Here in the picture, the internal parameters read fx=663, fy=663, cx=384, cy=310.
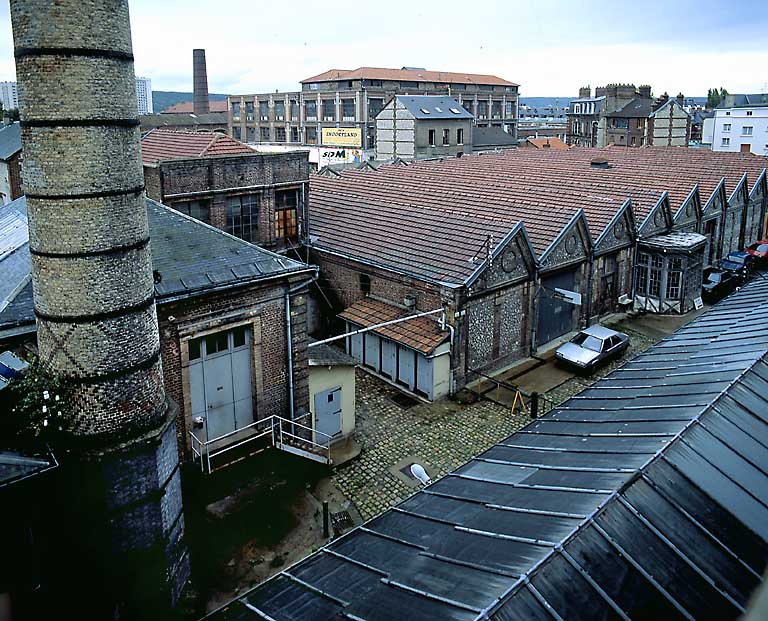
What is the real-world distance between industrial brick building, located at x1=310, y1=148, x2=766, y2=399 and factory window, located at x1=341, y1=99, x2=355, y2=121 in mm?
43314

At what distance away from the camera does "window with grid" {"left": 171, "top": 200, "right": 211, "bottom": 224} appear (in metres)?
24.0

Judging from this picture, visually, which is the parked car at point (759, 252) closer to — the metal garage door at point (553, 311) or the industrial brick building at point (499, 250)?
the industrial brick building at point (499, 250)

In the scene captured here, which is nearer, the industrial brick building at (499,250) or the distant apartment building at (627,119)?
the industrial brick building at (499,250)

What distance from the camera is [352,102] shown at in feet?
270

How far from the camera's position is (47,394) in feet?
38.8

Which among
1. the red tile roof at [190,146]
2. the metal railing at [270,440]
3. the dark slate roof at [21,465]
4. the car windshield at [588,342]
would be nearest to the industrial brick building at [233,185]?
the red tile roof at [190,146]

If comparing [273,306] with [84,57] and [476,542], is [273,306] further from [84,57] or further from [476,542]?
[476,542]

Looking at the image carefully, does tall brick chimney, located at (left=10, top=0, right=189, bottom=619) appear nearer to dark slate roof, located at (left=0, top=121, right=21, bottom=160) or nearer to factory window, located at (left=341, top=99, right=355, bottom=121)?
dark slate roof, located at (left=0, top=121, right=21, bottom=160)

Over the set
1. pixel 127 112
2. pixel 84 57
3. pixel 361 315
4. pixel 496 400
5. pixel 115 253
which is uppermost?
pixel 84 57

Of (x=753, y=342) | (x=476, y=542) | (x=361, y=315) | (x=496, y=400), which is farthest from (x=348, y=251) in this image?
(x=476, y=542)

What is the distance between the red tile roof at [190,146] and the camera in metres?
26.5

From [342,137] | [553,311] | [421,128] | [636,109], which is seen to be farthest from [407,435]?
[636,109]

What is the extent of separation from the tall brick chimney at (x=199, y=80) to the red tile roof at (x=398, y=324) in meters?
70.1

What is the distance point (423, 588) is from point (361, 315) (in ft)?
57.1
